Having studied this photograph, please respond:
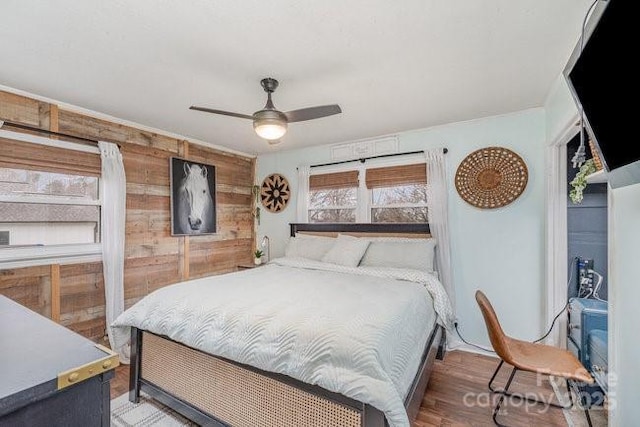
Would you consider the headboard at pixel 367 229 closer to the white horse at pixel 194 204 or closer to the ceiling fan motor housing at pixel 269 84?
the white horse at pixel 194 204

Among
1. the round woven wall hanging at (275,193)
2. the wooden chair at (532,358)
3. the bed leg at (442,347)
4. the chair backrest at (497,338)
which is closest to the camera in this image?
the wooden chair at (532,358)

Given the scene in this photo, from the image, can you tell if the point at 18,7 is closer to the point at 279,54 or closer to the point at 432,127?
the point at 279,54

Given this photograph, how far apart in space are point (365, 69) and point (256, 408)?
7.43 ft

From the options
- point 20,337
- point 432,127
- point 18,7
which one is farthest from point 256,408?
point 432,127

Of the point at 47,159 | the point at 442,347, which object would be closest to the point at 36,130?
the point at 47,159

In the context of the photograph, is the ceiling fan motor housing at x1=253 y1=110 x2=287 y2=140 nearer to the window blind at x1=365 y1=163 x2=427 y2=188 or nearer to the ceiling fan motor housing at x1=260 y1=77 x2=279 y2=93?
the ceiling fan motor housing at x1=260 y1=77 x2=279 y2=93

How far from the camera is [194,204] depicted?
12.5 feet

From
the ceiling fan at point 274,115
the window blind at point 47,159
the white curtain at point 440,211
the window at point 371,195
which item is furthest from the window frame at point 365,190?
the window blind at point 47,159

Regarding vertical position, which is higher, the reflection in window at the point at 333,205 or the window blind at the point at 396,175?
the window blind at the point at 396,175

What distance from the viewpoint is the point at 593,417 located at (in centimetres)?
197

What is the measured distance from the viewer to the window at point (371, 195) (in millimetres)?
3520

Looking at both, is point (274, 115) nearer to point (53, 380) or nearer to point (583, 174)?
point (53, 380)

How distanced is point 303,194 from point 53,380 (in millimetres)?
3600

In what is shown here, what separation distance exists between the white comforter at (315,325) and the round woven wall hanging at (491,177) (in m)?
1.14
